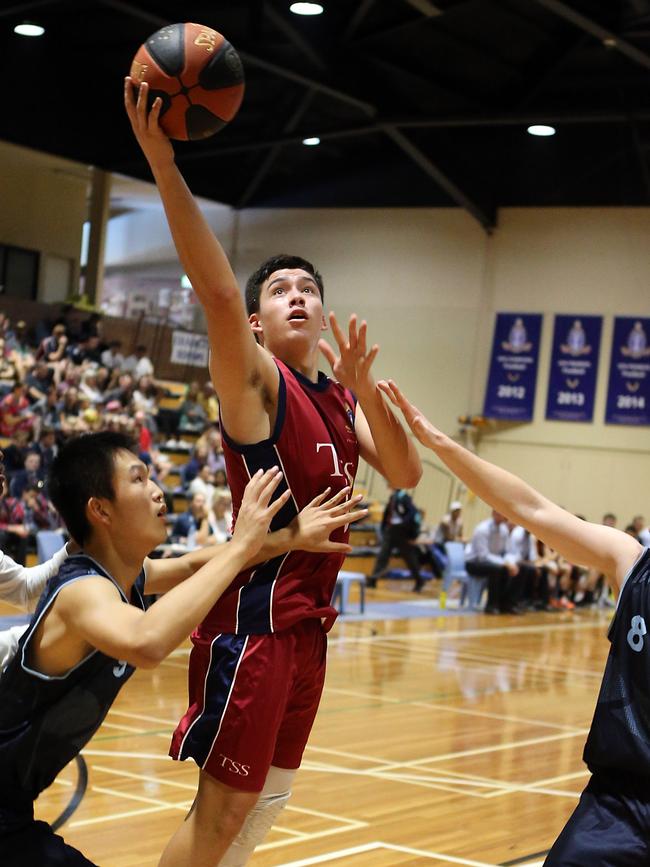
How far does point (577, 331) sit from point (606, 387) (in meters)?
1.13

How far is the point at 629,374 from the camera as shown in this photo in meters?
21.3

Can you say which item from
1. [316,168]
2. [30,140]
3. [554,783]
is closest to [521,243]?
[316,168]

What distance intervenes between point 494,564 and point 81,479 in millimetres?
13011

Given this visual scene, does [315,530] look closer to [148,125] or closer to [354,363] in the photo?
[354,363]

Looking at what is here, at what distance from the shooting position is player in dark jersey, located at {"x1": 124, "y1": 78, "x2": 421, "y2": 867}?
2773 millimetres

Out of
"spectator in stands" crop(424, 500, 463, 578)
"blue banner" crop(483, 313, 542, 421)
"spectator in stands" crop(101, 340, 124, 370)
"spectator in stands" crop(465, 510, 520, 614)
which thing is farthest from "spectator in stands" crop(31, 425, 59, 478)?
"blue banner" crop(483, 313, 542, 421)

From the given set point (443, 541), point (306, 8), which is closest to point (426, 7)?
point (306, 8)

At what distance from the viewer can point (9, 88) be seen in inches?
768

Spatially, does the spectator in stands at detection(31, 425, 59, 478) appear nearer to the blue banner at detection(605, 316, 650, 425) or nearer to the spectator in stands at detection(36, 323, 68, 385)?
the spectator in stands at detection(36, 323, 68, 385)

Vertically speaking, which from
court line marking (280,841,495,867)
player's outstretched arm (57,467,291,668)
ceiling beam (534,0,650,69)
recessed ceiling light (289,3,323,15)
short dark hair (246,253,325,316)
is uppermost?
ceiling beam (534,0,650,69)

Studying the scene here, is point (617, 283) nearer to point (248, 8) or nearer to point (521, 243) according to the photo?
point (521, 243)

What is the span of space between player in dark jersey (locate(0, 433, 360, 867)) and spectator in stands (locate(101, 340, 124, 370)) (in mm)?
16207

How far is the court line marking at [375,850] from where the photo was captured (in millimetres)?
4680

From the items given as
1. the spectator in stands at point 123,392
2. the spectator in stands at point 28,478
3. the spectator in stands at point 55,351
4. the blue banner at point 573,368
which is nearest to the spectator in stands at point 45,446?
the spectator in stands at point 28,478
